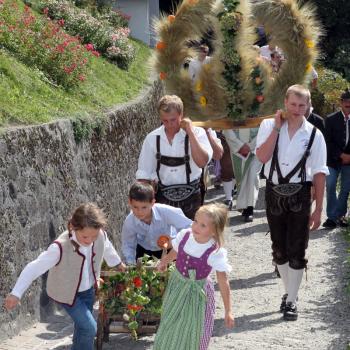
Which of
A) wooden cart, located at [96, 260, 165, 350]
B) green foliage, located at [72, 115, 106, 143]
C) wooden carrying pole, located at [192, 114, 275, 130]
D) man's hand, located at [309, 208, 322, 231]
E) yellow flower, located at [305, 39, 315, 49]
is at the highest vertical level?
yellow flower, located at [305, 39, 315, 49]

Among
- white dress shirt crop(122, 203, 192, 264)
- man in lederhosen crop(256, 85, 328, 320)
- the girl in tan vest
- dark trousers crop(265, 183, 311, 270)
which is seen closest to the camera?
the girl in tan vest

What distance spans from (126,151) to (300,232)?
3853 millimetres

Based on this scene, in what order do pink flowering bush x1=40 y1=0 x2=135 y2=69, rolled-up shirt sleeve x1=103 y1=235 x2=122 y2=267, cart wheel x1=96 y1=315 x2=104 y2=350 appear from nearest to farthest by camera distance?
rolled-up shirt sleeve x1=103 y1=235 x2=122 y2=267
cart wheel x1=96 y1=315 x2=104 y2=350
pink flowering bush x1=40 y1=0 x2=135 y2=69

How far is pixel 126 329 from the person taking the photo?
310 inches

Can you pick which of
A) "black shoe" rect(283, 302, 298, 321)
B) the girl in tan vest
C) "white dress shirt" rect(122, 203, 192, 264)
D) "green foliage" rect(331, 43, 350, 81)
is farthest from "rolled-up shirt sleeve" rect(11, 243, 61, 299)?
"green foliage" rect(331, 43, 350, 81)

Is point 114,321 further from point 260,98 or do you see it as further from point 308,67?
point 308,67

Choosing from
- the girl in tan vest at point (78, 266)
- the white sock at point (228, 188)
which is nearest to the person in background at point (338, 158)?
the white sock at point (228, 188)

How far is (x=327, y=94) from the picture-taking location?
19.5 metres

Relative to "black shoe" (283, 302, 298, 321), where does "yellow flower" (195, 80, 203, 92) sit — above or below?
above

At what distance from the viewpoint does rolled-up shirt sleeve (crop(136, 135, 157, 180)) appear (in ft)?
29.2

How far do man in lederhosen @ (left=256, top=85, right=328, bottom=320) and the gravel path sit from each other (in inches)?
13.1

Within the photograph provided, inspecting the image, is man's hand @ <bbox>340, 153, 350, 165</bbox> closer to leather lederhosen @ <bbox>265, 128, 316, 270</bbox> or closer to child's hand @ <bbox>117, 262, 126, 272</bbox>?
leather lederhosen @ <bbox>265, 128, 316, 270</bbox>

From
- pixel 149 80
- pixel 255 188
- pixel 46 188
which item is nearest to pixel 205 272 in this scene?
pixel 46 188

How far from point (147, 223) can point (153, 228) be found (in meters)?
0.07
